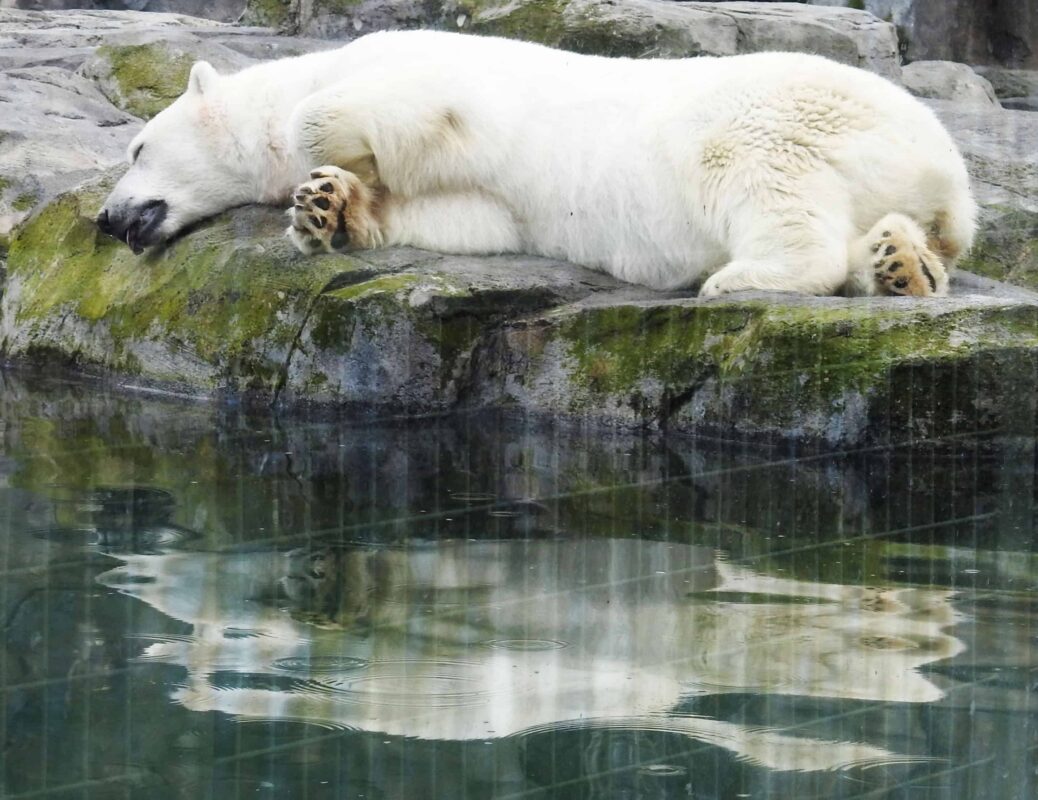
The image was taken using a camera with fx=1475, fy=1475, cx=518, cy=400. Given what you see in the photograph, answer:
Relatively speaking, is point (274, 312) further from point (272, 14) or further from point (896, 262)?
point (272, 14)

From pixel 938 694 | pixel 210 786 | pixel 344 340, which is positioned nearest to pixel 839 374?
pixel 344 340

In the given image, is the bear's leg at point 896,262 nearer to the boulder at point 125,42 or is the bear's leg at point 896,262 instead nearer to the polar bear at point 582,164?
the polar bear at point 582,164

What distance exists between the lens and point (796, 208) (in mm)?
4484

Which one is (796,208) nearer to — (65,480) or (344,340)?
(344,340)

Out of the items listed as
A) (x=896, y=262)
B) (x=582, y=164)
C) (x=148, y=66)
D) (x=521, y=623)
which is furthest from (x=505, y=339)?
(x=148, y=66)

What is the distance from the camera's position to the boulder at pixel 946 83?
34.3 ft

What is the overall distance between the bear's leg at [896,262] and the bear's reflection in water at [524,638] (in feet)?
5.38

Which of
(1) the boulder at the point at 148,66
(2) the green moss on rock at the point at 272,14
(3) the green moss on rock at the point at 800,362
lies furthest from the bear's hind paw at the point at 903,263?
(2) the green moss on rock at the point at 272,14

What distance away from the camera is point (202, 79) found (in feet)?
18.4

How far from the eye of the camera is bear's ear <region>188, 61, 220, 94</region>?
220 inches

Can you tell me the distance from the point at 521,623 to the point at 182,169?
350cm

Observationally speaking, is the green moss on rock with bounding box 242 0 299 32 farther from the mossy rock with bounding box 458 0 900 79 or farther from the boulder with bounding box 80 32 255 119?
the mossy rock with bounding box 458 0 900 79

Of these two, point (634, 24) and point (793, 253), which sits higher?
point (634, 24)

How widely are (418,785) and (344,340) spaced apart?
309 centimetres
